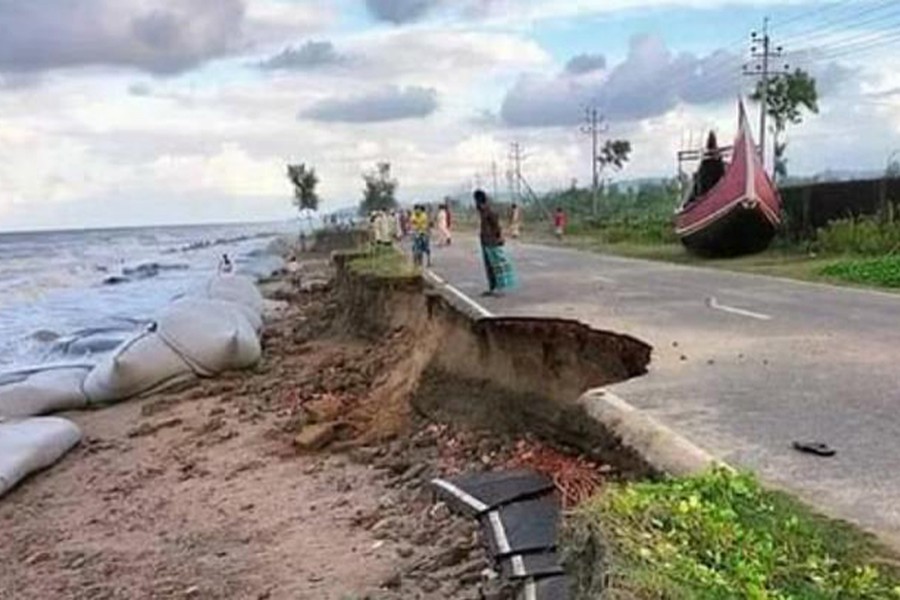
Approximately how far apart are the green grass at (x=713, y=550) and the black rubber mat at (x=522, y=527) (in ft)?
4.26

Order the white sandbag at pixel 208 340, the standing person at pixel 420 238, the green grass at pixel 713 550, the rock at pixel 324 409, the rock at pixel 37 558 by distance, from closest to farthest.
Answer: the green grass at pixel 713 550, the rock at pixel 37 558, the rock at pixel 324 409, the white sandbag at pixel 208 340, the standing person at pixel 420 238

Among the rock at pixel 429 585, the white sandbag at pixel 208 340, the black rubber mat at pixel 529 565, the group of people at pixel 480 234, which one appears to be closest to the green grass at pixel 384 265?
the group of people at pixel 480 234

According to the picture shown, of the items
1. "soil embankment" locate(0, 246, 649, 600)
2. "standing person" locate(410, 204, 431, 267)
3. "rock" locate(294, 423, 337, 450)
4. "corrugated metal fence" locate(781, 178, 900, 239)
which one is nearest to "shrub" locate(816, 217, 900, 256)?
"corrugated metal fence" locate(781, 178, 900, 239)

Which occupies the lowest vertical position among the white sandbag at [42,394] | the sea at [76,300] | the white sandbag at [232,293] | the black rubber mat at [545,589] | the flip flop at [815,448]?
the sea at [76,300]

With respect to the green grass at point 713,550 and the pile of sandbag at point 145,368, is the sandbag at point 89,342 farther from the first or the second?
the green grass at point 713,550

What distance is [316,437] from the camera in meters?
11.3

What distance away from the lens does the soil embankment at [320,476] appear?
24.7 ft

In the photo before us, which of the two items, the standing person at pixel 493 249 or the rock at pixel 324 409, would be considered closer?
the rock at pixel 324 409

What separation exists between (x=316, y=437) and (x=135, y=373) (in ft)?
20.8

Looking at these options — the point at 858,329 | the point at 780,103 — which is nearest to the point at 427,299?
the point at 858,329

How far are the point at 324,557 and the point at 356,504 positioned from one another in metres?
1.25

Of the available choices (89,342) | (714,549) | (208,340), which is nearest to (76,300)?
(89,342)

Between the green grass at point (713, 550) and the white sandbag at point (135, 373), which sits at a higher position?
the green grass at point (713, 550)

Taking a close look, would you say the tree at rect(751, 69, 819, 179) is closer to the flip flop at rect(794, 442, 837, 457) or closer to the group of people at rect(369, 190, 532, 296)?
the group of people at rect(369, 190, 532, 296)
